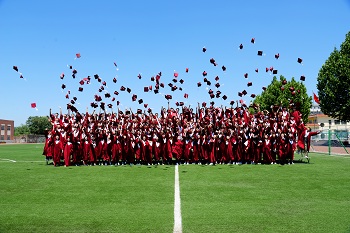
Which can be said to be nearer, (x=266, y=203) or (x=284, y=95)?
(x=266, y=203)

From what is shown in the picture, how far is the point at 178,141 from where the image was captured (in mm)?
18781

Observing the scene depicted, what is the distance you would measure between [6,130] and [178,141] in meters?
101

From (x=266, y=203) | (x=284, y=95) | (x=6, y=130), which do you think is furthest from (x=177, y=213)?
(x=6, y=130)

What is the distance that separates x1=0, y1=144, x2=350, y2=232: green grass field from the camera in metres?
6.30

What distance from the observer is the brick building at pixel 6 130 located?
→ 4146 inches

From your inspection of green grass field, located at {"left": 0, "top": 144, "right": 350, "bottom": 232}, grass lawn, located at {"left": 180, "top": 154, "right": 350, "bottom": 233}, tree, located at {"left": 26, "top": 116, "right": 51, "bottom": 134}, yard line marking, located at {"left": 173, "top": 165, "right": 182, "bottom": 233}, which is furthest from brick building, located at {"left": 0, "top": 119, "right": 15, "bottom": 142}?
yard line marking, located at {"left": 173, "top": 165, "right": 182, "bottom": 233}

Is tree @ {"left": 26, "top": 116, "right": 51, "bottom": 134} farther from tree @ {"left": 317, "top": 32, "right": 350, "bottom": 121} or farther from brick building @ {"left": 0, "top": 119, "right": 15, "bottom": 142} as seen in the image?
tree @ {"left": 317, "top": 32, "right": 350, "bottom": 121}

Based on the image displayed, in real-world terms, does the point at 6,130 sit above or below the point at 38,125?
below

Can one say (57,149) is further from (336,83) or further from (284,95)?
(284,95)

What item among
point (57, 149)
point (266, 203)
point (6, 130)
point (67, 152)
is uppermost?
point (6, 130)

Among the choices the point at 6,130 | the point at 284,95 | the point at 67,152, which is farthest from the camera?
the point at 6,130

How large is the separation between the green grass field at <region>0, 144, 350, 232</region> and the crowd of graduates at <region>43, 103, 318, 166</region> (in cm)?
601

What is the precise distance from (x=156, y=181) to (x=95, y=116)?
29.1 ft

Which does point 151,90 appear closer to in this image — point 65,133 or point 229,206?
point 65,133
